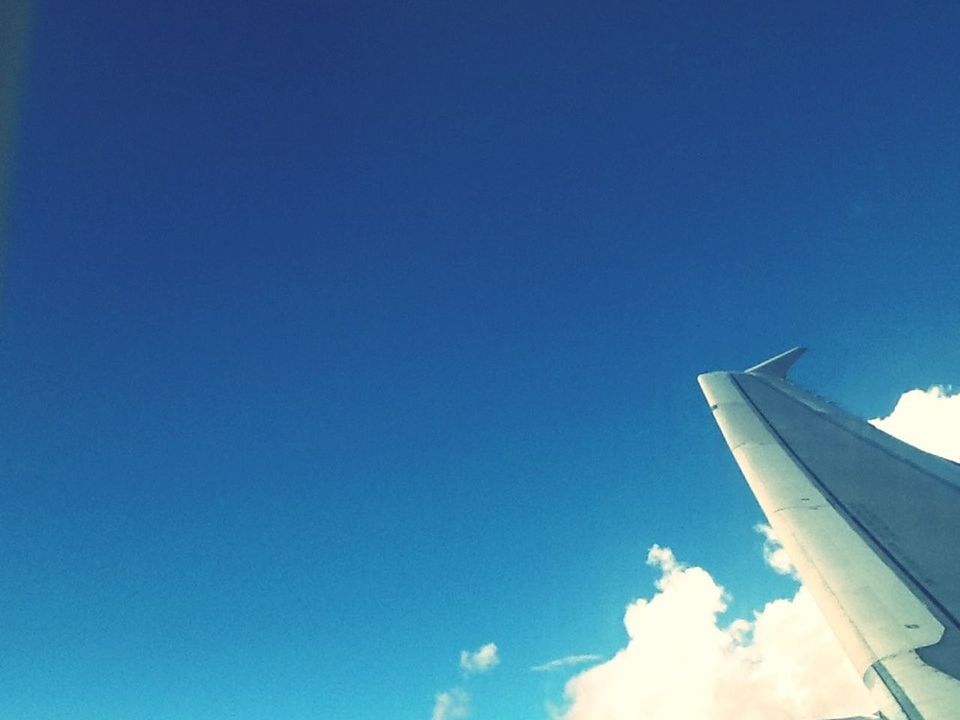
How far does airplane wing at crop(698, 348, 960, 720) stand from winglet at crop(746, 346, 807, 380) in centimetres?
2

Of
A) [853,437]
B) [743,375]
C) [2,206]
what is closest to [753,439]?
[853,437]

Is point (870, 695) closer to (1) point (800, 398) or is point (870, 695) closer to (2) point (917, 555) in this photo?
(2) point (917, 555)

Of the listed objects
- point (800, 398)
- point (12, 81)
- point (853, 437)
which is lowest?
point (12, 81)

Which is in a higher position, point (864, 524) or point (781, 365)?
point (781, 365)

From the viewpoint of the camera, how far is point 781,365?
1180 cm

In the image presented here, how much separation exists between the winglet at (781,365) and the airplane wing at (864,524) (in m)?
0.02

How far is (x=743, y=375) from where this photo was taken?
11.8 metres

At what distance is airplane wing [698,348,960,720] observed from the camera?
233 inches

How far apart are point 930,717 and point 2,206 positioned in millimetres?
6928

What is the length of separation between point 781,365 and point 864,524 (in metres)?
4.42

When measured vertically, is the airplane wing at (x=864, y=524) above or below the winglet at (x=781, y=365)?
below

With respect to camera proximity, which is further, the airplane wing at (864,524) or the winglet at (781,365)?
the winglet at (781,365)

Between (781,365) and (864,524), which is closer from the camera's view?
(864,524)

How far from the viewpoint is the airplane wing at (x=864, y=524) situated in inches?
233
